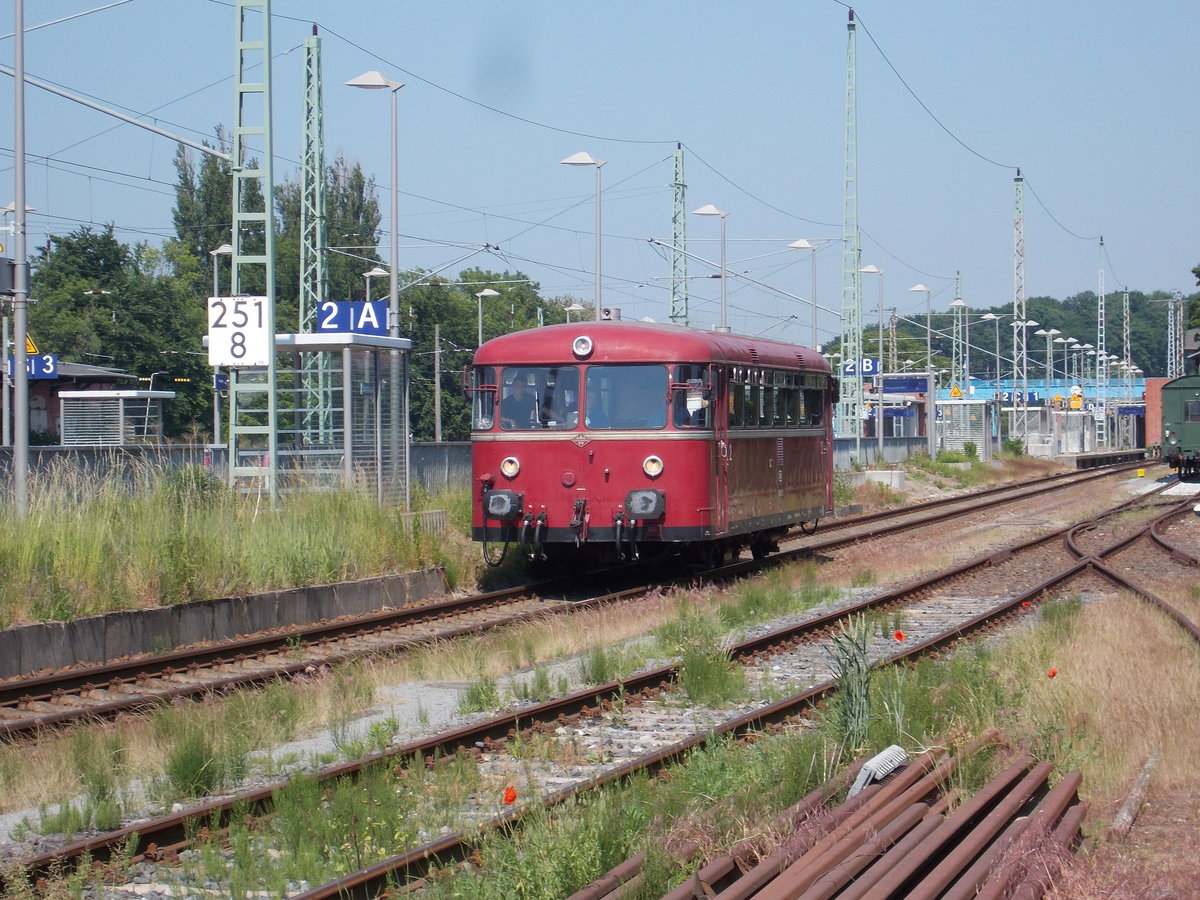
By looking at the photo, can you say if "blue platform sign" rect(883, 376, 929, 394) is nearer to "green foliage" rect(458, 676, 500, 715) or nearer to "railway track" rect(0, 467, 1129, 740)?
"railway track" rect(0, 467, 1129, 740)

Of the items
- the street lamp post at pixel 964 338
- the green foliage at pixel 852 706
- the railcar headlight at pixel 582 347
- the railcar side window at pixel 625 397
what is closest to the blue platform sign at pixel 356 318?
the railcar headlight at pixel 582 347

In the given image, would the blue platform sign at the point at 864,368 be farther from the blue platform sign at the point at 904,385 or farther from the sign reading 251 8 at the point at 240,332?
the sign reading 251 8 at the point at 240,332

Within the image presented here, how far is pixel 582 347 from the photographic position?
16.9 m

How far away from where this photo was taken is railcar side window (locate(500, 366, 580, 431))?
17.0 meters

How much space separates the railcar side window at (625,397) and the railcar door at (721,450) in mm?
767

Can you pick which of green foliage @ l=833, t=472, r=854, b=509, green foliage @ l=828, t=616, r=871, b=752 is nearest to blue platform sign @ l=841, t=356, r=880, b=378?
green foliage @ l=833, t=472, r=854, b=509

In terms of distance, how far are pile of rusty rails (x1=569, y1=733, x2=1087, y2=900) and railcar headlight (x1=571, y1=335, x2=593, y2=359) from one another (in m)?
10.5

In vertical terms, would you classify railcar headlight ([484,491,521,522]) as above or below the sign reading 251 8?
below

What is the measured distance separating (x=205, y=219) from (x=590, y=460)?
6813cm

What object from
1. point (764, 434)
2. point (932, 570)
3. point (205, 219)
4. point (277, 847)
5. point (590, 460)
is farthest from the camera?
point (205, 219)

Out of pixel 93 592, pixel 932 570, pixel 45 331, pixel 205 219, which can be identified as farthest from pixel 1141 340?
pixel 93 592

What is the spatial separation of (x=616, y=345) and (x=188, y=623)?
605 cm

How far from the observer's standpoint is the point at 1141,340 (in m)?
174

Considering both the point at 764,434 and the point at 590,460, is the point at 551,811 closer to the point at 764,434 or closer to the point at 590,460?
the point at 590,460
